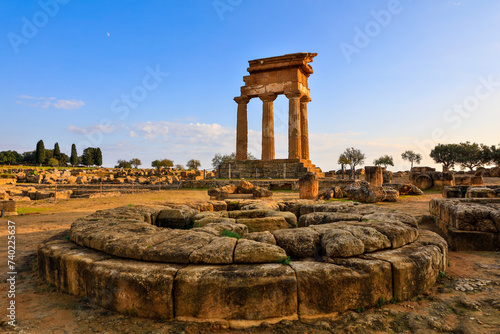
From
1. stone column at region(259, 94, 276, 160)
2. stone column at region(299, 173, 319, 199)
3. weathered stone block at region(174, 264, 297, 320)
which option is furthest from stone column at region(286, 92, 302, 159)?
weathered stone block at region(174, 264, 297, 320)

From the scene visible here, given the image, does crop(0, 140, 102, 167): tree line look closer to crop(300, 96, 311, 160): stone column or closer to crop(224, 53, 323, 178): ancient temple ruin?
crop(224, 53, 323, 178): ancient temple ruin

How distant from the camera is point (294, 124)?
24047 mm

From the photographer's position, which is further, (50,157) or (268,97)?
(50,157)

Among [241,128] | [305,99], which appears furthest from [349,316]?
[305,99]

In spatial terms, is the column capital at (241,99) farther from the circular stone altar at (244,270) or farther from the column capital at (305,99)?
the circular stone altar at (244,270)

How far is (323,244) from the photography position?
3.52 m

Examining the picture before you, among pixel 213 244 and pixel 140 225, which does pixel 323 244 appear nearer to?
pixel 213 244

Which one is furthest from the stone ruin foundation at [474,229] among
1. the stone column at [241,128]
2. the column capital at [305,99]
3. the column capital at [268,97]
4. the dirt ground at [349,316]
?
the column capital at [305,99]

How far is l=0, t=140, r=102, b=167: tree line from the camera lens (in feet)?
195

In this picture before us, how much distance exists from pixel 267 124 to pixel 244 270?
895 inches

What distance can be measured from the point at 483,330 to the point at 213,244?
262 centimetres

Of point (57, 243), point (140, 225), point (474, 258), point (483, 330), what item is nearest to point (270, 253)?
A: point (483, 330)

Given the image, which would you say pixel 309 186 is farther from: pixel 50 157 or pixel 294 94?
pixel 50 157

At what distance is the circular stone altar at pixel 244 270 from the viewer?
8.75 ft
